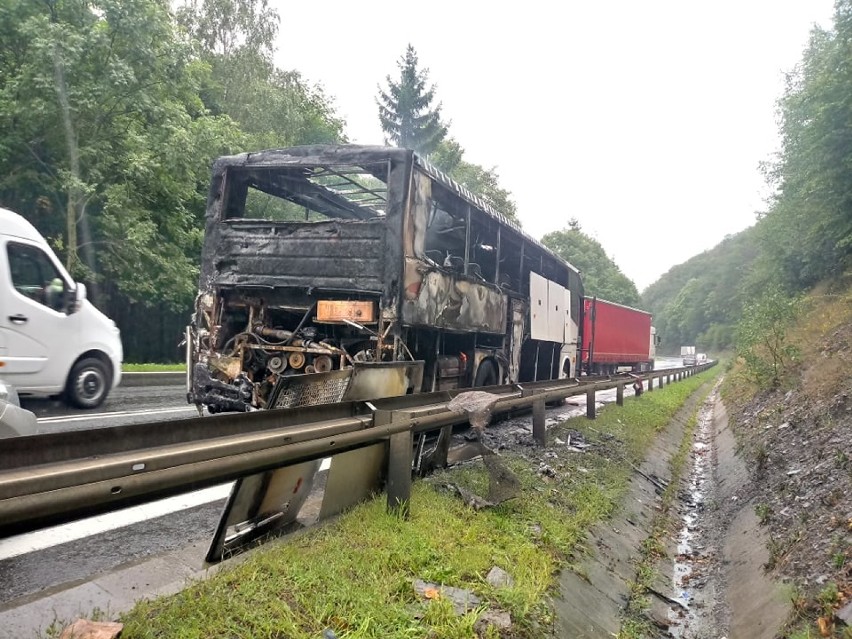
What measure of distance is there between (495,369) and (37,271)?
22.1 feet

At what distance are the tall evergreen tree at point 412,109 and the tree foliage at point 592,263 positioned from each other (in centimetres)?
4292

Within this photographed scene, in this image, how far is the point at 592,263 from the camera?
8038 cm

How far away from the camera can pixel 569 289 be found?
526 inches

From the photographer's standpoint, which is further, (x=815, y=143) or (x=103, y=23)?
(x=815, y=143)

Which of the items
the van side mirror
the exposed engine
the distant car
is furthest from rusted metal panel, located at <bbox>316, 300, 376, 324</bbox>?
the van side mirror

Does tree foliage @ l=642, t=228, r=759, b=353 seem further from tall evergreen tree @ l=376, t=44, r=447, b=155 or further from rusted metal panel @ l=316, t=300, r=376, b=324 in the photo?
rusted metal panel @ l=316, t=300, r=376, b=324

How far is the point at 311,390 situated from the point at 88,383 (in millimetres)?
6121

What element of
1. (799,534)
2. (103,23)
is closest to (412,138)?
(103,23)

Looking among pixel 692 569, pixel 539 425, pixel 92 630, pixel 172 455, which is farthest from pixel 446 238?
pixel 92 630

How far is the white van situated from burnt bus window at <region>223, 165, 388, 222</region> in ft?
9.33

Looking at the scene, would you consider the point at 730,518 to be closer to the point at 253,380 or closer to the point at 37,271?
the point at 253,380

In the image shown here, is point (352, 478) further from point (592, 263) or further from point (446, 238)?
point (592, 263)

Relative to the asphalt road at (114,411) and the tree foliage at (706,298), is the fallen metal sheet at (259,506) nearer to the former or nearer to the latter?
the asphalt road at (114,411)

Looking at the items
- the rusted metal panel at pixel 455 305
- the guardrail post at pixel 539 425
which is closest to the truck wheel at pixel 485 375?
the rusted metal panel at pixel 455 305
